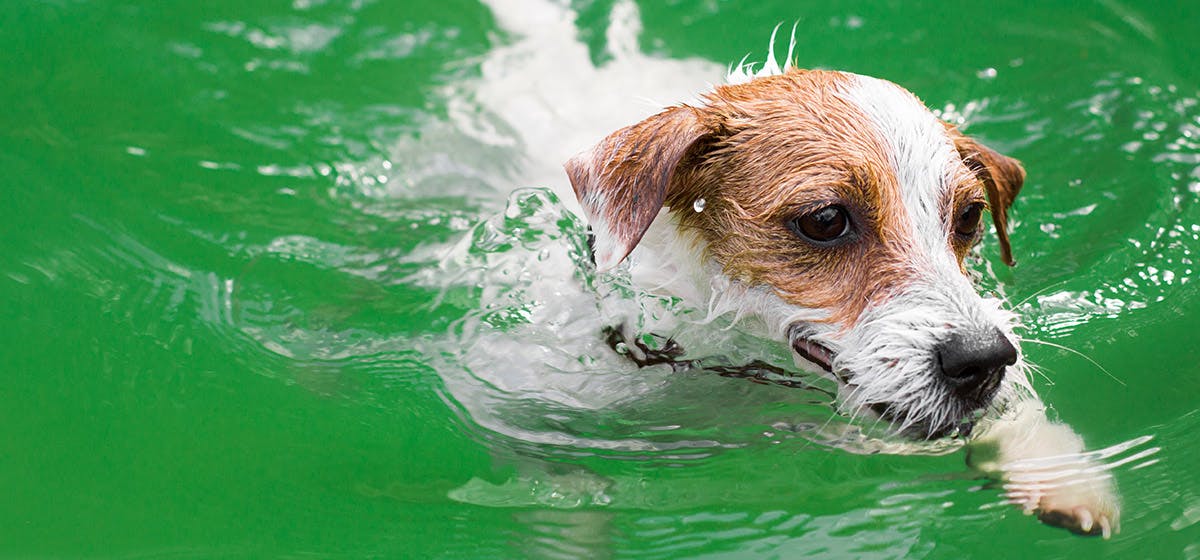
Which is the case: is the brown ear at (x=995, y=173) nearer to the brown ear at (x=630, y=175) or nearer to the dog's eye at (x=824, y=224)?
the dog's eye at (x=824, y=224)

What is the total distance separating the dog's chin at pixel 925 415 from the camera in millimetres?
2684

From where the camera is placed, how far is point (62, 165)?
4.25 meters

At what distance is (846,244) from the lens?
276cm

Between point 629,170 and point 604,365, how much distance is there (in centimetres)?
75

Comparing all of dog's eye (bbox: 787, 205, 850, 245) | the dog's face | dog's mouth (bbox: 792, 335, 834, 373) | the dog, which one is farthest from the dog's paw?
dog's eye (bbox: 787, 205, 850, 245)

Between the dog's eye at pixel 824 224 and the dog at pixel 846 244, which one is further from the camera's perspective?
the dog's eye at pixel 824 224

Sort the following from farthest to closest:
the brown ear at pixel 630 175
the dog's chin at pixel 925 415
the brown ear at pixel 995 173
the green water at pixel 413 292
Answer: the brown ear at pixel 995 173 → the green water at pixel 413 292 → the brown ear at pixel 630 175 → the dog's chin at pixel 925 415

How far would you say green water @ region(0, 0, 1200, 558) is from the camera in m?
3.04

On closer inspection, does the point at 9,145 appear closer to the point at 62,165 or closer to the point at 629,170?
the point at 62,165

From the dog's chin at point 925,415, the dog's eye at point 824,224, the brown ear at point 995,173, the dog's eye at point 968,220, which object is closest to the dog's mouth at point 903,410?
the dog's chin at point 925,415

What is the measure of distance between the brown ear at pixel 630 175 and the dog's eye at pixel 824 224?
13.7 inches

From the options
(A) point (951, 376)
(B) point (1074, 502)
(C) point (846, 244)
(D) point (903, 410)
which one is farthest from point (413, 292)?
(B) point (1074, 502)

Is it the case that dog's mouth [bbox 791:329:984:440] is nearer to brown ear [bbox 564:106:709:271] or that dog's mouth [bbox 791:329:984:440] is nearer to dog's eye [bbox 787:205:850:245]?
dog's eye [bbox 787:205:850:245]

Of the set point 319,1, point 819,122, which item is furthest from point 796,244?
point 319,1
